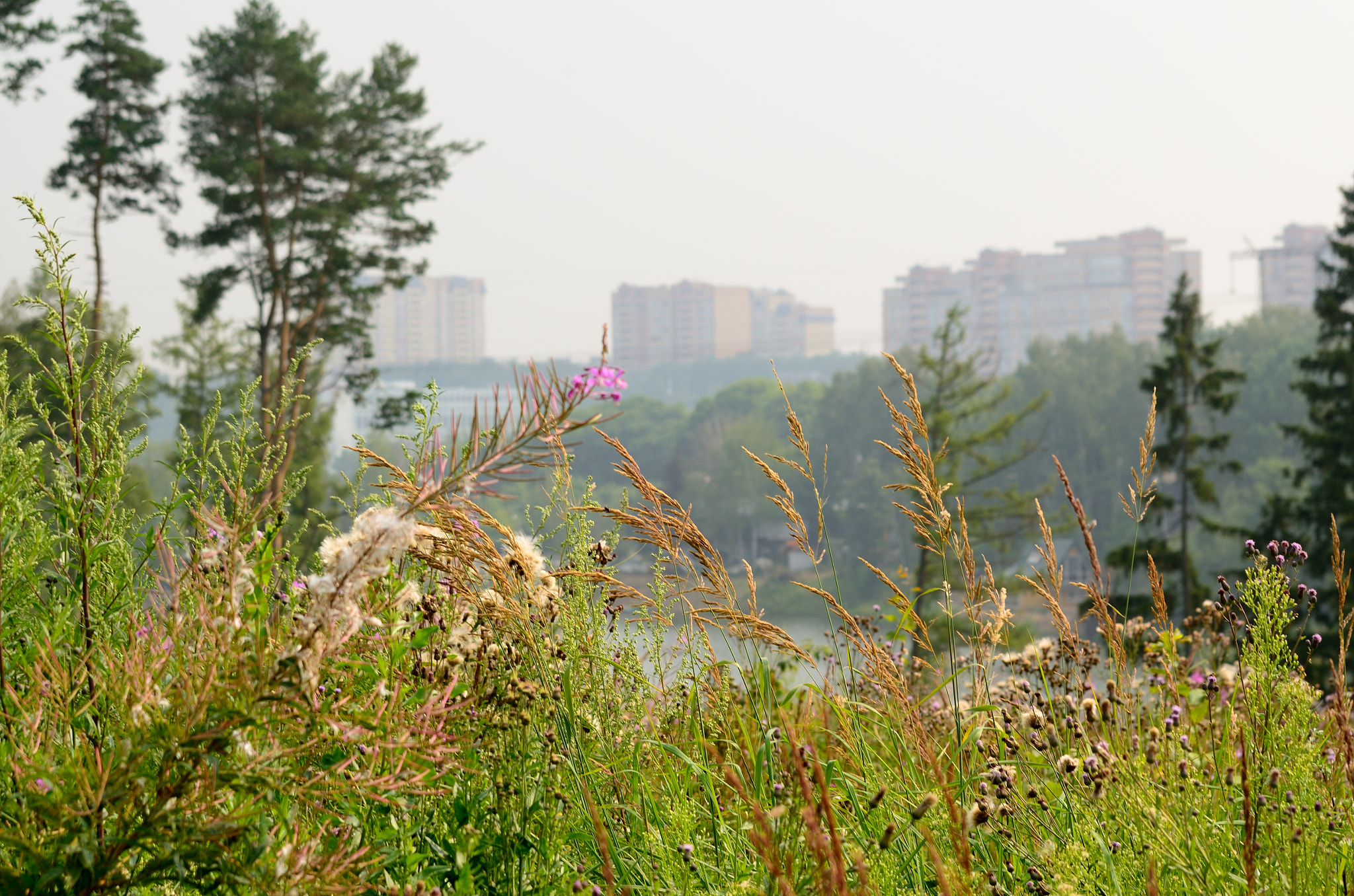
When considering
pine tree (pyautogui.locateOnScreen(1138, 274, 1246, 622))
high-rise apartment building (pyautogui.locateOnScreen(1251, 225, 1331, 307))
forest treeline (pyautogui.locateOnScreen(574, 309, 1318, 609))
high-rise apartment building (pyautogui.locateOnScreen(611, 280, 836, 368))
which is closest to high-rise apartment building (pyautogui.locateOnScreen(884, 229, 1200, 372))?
high-rise apartment building (pyautogui.locateOnScreen(1251, 225, 1331, 307))

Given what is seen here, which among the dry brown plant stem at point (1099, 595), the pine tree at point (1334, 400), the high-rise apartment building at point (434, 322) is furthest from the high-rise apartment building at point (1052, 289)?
the dry brown plant stem at point (1099, 595)

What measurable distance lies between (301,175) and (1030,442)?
37.9 meters

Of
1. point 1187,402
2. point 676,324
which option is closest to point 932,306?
point 676,324

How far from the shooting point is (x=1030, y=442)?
49.2 m

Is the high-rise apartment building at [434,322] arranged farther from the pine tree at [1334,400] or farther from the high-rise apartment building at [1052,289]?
the pine tree at [1334,400]

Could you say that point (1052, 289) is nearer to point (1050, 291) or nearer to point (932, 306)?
point (1050, 291)

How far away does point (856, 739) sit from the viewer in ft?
7.30

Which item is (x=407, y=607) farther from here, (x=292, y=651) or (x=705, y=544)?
(x=292, y=651)

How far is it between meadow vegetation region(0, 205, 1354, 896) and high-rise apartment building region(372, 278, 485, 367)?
573 ft

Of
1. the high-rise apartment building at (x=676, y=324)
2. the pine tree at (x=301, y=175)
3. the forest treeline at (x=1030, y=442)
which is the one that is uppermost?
the high-rise apartment building at (x=676, y=324)

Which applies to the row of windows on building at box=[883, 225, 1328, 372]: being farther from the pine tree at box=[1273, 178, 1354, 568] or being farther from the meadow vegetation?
the meadow vegetation

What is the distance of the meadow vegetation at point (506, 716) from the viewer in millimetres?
1191

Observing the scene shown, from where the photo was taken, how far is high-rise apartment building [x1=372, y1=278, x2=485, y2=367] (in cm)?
17625

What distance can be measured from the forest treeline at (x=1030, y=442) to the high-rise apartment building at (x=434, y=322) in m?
108
